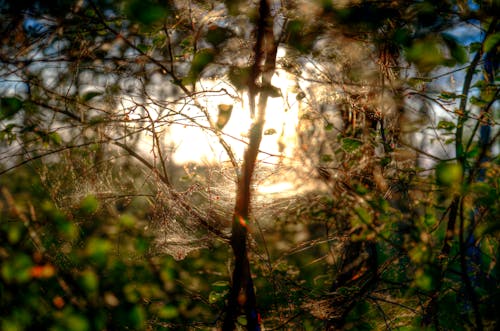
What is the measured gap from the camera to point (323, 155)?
2.27 m

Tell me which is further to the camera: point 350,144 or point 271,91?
point 350,144

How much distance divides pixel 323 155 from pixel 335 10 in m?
1.22

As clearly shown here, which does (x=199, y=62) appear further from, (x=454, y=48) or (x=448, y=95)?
(x=448, y=95)

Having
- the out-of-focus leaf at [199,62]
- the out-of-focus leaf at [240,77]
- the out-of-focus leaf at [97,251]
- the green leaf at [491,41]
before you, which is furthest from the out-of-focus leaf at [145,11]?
the green leaf at [491,41]

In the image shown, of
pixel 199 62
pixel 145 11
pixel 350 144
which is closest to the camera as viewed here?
pixel 145 11

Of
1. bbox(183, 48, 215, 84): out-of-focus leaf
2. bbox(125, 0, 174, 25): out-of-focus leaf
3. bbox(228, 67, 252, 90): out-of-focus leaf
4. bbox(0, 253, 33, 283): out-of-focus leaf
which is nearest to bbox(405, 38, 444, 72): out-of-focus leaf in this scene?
bbox(228, 67, 252, 90): out-of-focus leaf

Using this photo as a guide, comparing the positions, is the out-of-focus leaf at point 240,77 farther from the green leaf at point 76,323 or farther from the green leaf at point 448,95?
the green leaf at point 448,95

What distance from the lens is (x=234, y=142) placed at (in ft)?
5.43

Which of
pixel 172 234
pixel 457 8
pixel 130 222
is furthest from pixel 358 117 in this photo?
pixel 130 222

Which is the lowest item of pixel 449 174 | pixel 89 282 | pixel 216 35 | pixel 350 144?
pixel 89 282

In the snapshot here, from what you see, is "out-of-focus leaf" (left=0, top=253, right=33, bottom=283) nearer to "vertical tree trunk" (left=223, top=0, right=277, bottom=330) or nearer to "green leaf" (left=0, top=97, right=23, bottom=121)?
"green leaf" (left=0, top=97, right=23, bottom=121)

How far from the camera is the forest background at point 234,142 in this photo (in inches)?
45.0

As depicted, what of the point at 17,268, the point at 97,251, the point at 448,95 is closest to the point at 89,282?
the point at 97,251

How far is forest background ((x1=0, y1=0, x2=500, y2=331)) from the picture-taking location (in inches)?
45.0
